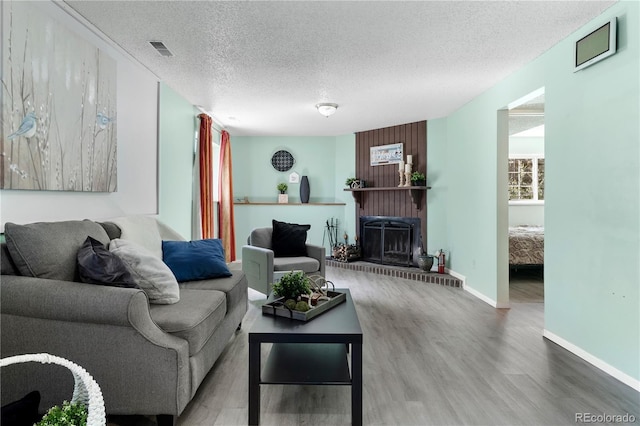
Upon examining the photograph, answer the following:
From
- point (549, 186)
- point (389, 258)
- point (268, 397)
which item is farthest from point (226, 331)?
point (389, 258)

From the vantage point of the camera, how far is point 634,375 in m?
2.18

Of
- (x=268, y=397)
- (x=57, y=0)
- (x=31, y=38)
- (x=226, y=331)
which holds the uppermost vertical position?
(x=57, y=0)

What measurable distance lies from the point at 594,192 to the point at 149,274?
3.02m

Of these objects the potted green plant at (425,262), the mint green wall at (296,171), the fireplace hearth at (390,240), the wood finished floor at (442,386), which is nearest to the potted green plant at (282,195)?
the mint green wall at (296,171)

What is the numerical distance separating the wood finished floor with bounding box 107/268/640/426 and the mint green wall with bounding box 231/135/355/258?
352cm

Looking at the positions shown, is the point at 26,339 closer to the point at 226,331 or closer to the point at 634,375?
the point at 226,331

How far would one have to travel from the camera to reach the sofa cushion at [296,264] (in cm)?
399

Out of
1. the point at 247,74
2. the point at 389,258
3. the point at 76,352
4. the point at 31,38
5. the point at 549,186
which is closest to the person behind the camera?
the point at 76,352

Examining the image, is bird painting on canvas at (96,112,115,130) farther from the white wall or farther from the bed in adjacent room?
the bed in adjacent room

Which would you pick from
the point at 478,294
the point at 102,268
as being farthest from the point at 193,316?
the point at 478,294

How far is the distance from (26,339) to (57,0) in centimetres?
204

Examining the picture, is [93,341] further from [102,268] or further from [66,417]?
[66,417]

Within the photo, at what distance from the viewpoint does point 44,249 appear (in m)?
Result: 1.80

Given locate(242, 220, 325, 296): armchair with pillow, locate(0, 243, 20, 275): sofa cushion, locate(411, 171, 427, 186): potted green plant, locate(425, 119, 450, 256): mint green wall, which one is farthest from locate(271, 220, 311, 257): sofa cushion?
locate(0, 243, 20, 275): sofa cushion
